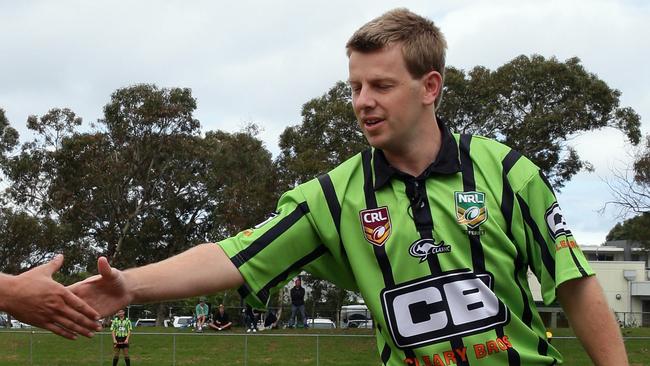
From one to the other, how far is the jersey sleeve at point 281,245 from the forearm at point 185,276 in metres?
0.06

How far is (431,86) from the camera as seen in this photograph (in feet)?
10.8

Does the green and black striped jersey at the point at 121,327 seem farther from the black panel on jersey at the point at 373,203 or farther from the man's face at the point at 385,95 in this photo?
the man's face at the point at 385,95

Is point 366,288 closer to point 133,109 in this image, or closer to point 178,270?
point 178,270

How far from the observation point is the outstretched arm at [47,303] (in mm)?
3068

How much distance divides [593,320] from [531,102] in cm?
3575

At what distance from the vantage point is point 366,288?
323cm

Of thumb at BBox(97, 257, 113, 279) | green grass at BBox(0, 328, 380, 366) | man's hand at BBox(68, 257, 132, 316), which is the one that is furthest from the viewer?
green grass at BBox(0, 328, 380, 366)

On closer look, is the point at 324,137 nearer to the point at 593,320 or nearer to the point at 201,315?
the point at 201,315

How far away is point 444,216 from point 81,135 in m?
48.8

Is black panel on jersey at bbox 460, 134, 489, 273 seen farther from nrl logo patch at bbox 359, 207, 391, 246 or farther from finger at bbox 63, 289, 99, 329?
finger at bbox 63, 289, 99, 329

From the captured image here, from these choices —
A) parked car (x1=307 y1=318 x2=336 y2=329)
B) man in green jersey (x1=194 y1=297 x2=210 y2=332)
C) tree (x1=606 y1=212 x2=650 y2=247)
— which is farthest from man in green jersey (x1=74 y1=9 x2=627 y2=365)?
tree (x1=606 y1=212 x2=650 y2=247)

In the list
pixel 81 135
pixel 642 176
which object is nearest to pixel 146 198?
pixel 81 135

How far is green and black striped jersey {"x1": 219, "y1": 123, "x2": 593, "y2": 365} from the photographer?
10.1ft

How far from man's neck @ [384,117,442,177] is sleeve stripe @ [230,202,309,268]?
0.41 meters
